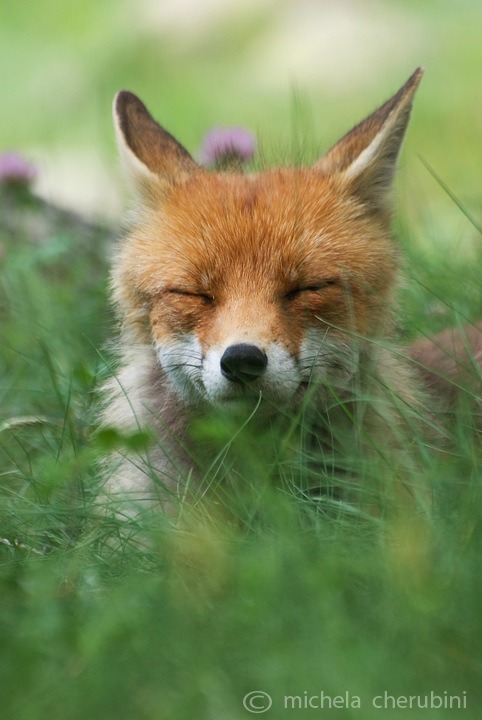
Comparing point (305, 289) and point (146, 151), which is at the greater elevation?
point (146, 151)

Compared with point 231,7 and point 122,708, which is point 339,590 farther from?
point 231,7

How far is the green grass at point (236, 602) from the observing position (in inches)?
67.8

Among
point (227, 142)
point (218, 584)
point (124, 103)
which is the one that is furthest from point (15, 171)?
point (218, 584)

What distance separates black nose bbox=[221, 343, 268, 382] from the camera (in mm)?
2631

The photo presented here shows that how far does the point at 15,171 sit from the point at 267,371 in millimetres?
3136

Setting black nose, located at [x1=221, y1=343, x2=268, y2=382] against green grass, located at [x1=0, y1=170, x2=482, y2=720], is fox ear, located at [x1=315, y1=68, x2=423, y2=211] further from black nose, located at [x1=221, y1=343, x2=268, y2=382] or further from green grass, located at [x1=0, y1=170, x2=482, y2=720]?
green grass, located at [x1=0, y1=170, x2=482, y2=720]

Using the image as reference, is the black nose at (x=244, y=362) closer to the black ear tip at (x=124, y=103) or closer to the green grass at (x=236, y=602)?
the green grass at (x=236, y=602)

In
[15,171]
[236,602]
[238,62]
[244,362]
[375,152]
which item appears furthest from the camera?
[238,62]

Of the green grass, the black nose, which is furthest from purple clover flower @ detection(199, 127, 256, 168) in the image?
the green grass

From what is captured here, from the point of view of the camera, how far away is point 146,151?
11.4ft

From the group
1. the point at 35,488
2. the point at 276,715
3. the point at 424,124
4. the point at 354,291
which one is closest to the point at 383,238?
the point at 354,291

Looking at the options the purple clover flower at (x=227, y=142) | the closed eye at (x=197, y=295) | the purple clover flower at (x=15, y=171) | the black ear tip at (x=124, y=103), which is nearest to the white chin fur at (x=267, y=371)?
the closed eye at (x=197, y=295)

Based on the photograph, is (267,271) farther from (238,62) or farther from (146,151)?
(238,62)

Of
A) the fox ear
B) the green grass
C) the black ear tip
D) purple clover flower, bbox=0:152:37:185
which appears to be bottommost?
the green grass
